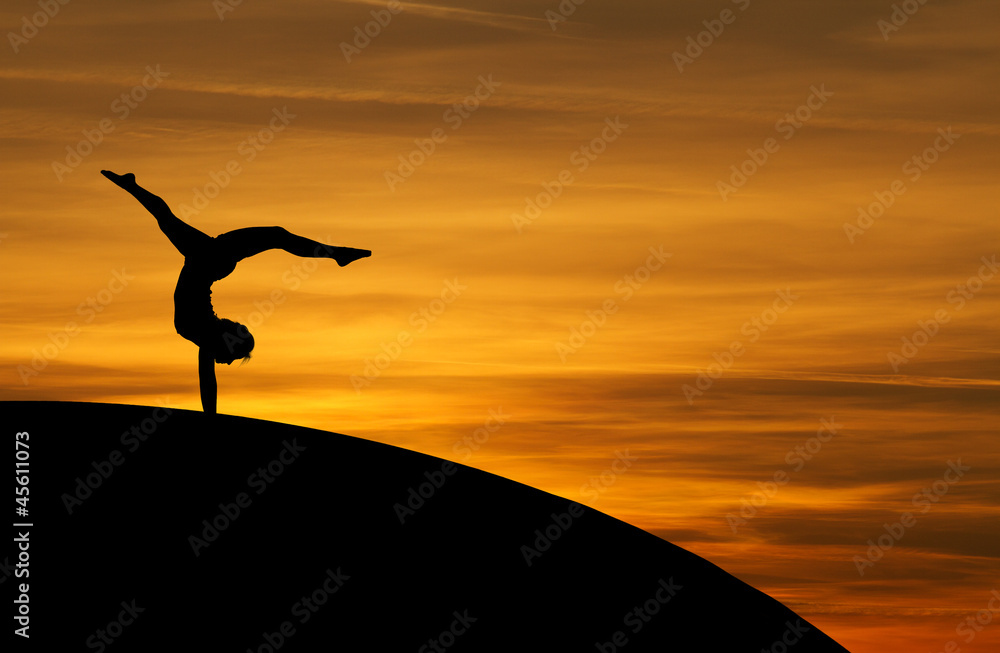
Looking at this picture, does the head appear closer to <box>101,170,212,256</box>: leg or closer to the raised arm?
the raised arm

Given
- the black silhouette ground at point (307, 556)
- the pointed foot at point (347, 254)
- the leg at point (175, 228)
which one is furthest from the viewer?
the leg at point (175, 228)

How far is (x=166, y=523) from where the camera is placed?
1722cm

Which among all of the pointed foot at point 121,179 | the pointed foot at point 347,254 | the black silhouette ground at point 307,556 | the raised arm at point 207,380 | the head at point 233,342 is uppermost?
the pointed foot at point 121,179

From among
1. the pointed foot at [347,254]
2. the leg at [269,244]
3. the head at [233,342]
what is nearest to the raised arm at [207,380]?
the head at [233,342]

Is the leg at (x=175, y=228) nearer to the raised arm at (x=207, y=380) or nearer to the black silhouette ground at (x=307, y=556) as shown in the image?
the raised arm at (x=207, y=380)

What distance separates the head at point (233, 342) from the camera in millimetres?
18406

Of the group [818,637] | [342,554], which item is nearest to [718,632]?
[818,637]

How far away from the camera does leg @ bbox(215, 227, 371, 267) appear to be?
1847 centimetres

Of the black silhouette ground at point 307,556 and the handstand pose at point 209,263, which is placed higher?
the handstand pose at point 209,263

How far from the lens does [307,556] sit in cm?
1738

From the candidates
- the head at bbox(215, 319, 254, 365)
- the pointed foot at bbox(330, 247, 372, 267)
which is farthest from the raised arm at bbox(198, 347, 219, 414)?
the pointed foot at bbox(330, 247, 372, 267)

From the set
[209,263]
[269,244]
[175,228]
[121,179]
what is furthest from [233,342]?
[121,179]

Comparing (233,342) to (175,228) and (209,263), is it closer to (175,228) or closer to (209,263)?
(209,263)

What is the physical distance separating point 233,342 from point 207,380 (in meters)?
0.88
